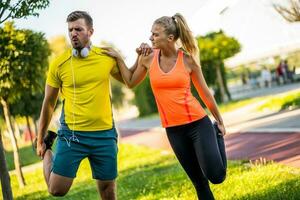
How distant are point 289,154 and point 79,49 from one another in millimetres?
5404

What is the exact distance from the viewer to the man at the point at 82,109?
4902mm

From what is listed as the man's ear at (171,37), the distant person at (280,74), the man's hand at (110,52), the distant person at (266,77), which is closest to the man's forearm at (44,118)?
the man's hand at (110,52)

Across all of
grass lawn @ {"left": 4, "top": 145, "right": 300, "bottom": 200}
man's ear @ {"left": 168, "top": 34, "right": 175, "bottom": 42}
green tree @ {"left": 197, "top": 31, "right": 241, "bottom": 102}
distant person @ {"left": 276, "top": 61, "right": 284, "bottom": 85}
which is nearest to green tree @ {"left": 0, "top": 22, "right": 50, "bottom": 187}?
grass lawn @ {"left": 4, "top": 145, "right": 300, "bottom": 200}

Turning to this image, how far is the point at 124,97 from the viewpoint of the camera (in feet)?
206

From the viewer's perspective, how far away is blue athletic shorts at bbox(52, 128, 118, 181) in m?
4.95

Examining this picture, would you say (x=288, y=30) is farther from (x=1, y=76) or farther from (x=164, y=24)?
(x=164, y=24)

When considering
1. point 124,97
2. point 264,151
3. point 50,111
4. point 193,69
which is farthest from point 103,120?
point 124,97

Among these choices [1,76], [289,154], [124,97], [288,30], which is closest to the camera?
[289,154]

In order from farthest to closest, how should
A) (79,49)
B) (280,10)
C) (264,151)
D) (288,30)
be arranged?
1. (288,30)
2. (280,10)
3. (264,151)
4. (79,49)

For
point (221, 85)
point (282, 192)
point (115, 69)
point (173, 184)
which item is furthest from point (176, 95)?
point (221, 85)

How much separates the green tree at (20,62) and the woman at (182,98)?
286 inches

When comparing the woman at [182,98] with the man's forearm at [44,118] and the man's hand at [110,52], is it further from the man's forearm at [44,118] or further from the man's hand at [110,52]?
the man's forearm at [44,118]

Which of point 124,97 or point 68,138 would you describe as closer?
point 68,138

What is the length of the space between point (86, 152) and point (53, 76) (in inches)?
28.8
